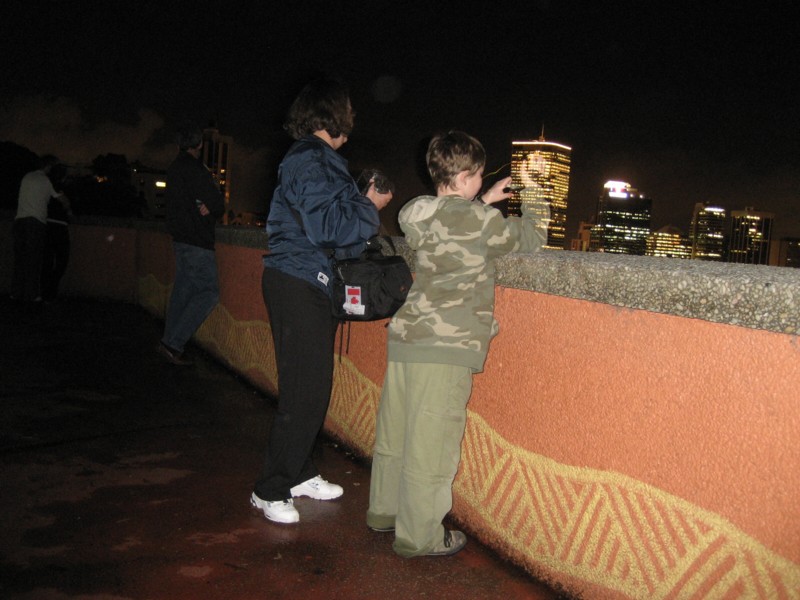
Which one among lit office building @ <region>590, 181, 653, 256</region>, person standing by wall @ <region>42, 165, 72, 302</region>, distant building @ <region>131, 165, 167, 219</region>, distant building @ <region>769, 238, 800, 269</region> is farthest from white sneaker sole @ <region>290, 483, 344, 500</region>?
distant building @ <region>769, 238, 800, 269</region>

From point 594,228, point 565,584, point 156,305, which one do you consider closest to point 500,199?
point 565,584

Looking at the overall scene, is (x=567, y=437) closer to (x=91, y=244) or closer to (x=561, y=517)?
(x=561, y=517)

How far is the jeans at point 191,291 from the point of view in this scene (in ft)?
17.1

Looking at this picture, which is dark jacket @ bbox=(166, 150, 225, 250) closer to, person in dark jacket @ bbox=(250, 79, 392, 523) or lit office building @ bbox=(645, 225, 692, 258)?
person in dark jacket @ bbox=(250, 79, 392, 523)

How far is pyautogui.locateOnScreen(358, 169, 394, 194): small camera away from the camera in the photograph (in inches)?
104

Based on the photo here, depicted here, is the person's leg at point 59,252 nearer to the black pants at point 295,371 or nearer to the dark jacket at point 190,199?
the dark jacket at point 190,199

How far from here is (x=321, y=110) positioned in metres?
Answer: 2.61

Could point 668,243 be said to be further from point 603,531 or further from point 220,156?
point 603,531

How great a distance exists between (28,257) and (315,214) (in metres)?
6.88

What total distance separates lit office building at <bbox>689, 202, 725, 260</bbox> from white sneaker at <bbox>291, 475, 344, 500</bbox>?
18032cm

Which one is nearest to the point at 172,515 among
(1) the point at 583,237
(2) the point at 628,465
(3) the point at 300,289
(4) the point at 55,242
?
(3) the point at 300,289

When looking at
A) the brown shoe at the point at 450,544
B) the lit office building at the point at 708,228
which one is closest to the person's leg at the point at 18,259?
the brown shoe at the point at 450,544

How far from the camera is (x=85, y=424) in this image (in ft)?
12.5

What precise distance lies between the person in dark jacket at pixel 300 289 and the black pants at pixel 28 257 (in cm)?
638
